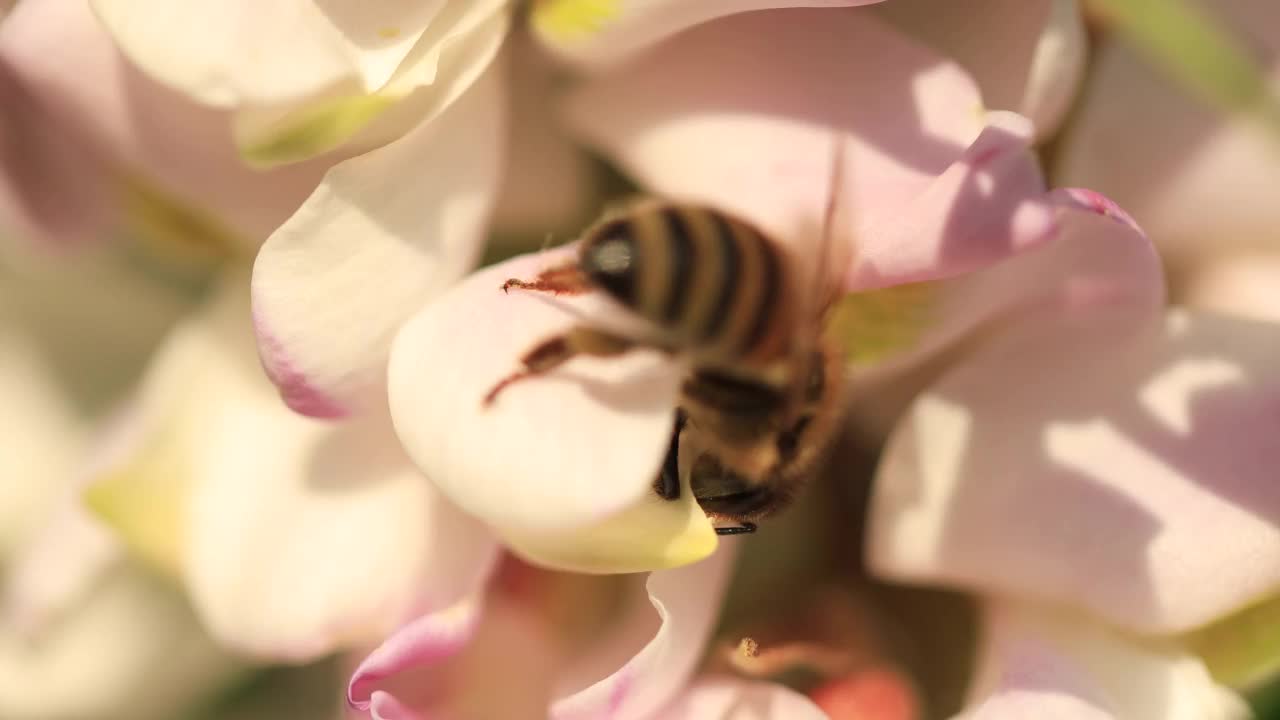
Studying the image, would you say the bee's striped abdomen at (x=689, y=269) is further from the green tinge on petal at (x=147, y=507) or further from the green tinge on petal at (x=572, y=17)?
the green tinge on petal at (x=147, y=507)

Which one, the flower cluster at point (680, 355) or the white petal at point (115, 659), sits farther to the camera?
the white petal at point (115, 659)

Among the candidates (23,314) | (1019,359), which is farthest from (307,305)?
(23,314)

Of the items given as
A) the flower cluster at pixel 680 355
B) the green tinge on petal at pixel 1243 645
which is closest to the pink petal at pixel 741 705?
the flower cluster at pixel 680 355

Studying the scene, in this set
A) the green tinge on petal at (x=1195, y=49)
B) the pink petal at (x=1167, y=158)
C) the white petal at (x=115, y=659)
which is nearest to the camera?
the green tinge on petal at (x=1195, y=49)

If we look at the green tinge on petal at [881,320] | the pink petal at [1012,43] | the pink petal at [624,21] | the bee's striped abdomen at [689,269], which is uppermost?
the pink petal at [624,21]

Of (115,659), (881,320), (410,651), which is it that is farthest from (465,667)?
(115,659)

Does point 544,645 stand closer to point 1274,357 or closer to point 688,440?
point 688,440

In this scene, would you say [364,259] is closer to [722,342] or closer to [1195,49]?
[722,342]
